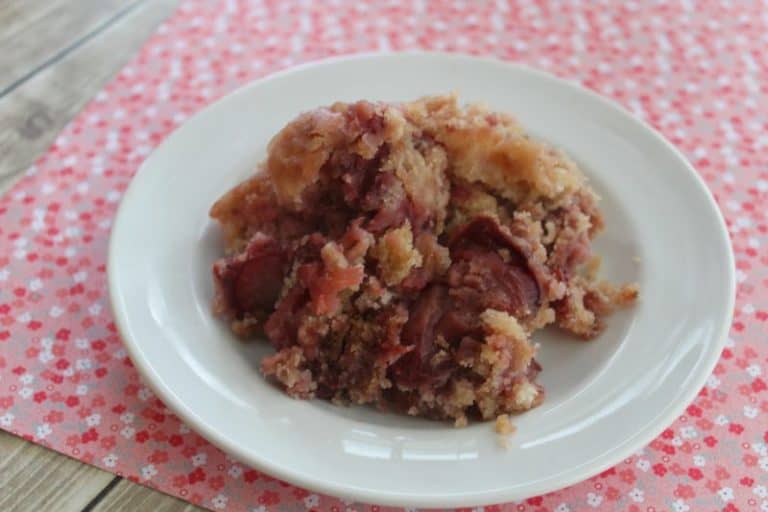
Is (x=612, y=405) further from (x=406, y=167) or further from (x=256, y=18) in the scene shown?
(x=256, y=18)

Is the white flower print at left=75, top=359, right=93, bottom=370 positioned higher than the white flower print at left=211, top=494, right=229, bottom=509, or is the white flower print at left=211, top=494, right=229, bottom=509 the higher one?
the white flower print at left=75, top=359, right=93, bottom=370

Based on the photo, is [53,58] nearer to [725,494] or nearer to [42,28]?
[42,28]

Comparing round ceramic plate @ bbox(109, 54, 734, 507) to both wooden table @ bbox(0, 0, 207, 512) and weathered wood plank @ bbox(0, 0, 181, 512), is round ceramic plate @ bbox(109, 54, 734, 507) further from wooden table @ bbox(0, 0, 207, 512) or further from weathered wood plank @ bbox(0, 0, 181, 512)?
weathered wood plank @ bbox(0, 0, 181, 512)

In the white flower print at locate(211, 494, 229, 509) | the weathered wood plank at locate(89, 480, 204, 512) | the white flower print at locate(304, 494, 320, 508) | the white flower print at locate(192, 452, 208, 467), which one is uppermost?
the weathered wood plank at locate(89, 480, 204, 512)

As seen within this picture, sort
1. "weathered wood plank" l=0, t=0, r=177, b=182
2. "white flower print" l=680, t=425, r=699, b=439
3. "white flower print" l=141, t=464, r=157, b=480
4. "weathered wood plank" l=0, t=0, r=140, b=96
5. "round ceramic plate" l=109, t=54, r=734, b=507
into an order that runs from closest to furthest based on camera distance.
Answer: "round ceramic plate" l=109, t=54, r=734, b=507, "white flower print" l=141, t=464, r=157, b=480, "white flower print" l=680, t=425, r=699, b=439, "weathered wood plank" l=0, t=0, r=177, b=182, "weathered wood plank" l=0, t=0, r=140, b=96

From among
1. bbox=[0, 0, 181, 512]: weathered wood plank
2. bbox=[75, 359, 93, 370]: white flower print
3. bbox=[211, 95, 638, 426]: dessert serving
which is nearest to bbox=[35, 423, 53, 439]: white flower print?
bbox=[75, 359, 93, 370]: white flower print

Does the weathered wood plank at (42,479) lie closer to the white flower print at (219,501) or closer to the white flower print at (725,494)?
the white flower print at (219,501)

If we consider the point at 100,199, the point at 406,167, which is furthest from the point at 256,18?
the point at 406,167

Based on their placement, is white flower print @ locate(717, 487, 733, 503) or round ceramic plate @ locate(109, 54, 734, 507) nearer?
round ceramic plate @ locate(109, 54, 734, 507)
